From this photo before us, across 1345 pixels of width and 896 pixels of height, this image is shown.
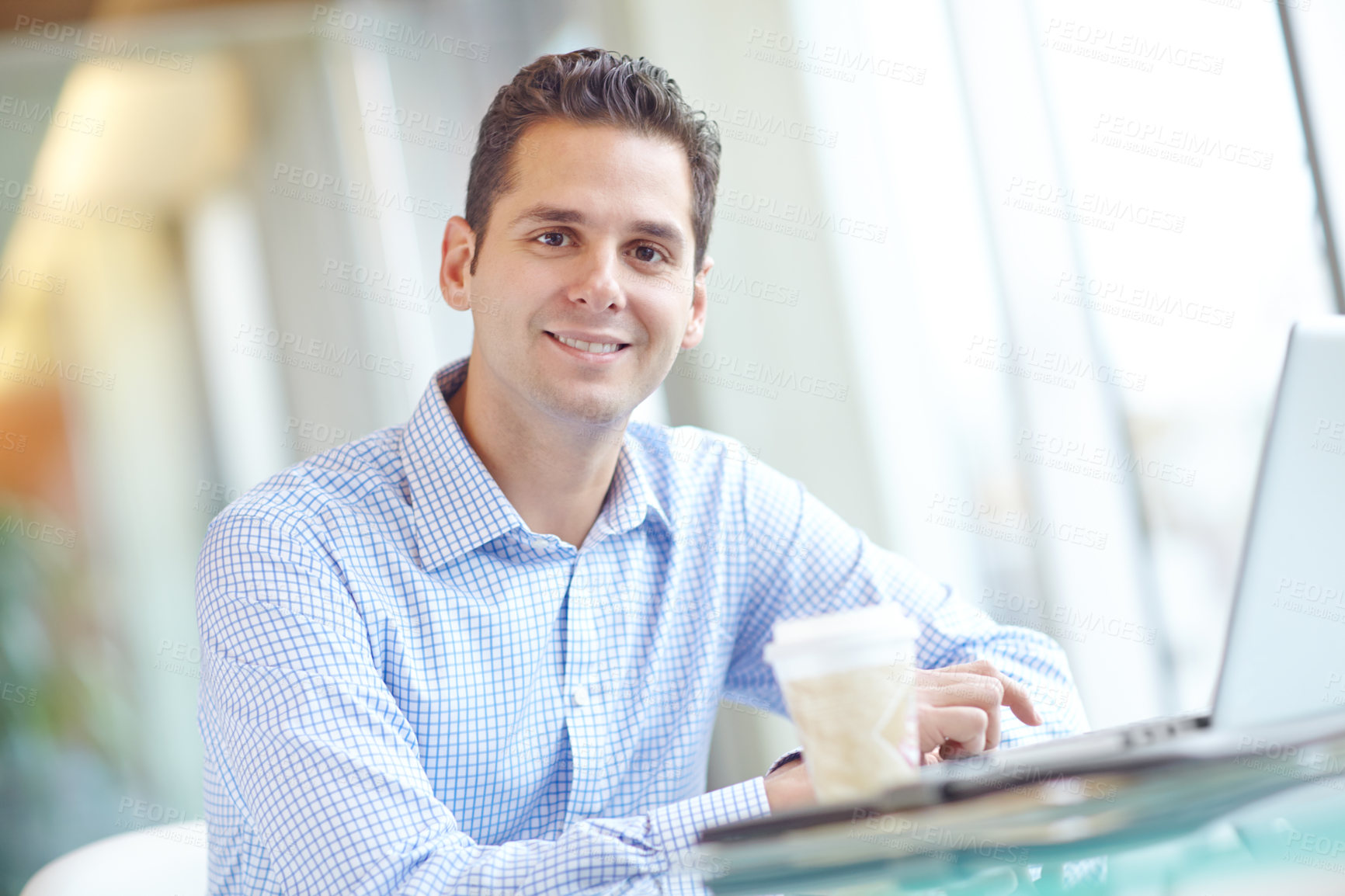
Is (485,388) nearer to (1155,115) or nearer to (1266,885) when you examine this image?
(1266,885)

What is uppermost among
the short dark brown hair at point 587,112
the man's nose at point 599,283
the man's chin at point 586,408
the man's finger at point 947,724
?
the short dark brown hair at point 587,112

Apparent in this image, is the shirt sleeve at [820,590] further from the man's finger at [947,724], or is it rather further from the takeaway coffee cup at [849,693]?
the takeaway coffee cup at [849,693]

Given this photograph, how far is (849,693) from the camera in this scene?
0.66 metres

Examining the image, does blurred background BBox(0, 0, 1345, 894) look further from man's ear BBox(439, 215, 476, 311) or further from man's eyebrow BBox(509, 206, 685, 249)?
man's ear BBox(439, 215, 476, 311)

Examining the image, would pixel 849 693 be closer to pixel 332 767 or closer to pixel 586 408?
pixel 332 767

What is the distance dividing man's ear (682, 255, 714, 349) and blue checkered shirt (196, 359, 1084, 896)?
5.6 inches

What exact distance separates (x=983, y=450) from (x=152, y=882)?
1773mm

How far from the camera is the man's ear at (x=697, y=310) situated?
1558mm

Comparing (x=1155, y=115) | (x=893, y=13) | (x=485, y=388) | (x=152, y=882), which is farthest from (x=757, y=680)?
(x=893, y=13)

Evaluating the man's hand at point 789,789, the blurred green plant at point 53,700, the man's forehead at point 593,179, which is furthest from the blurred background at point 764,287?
the man's hand at point 789,789

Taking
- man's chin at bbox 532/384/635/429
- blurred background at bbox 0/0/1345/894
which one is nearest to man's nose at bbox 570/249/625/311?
man's chin at bbox 532/384/635/429

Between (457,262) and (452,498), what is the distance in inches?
16.2

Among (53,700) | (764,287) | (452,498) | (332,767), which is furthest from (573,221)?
(53,700)

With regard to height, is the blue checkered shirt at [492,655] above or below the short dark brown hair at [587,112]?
below
